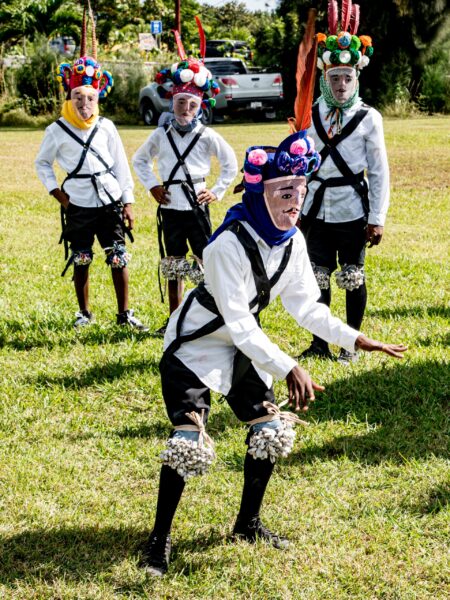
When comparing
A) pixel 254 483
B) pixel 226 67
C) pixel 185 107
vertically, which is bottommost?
pixel 254 483

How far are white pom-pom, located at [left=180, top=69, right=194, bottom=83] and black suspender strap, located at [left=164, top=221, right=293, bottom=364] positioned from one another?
3.14m

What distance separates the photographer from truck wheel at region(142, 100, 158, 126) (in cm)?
2653

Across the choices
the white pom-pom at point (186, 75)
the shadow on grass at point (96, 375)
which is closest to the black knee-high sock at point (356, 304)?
the shadow on grass at point (96, 375)

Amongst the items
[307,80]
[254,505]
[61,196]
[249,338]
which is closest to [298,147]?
[307,80]

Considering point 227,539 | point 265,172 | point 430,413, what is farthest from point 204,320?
point 430,413

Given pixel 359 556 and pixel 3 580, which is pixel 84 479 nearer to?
pixel 3 580

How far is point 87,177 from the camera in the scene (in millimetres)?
7262

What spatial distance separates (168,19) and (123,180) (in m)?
34.5

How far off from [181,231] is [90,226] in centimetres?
84

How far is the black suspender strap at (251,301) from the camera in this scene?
3.71 metres

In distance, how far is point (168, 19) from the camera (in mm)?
39656

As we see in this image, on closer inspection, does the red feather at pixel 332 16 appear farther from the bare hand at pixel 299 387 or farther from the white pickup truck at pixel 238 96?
the white pickup truck at pixel 238 96

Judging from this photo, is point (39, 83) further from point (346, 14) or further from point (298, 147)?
point (298, 147)

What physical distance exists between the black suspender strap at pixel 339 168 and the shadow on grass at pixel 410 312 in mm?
1543
